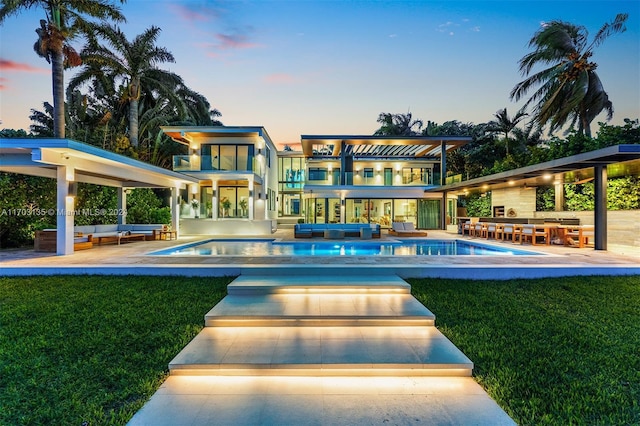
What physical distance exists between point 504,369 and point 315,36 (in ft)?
64.3

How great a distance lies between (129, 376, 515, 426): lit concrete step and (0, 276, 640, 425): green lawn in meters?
0.23

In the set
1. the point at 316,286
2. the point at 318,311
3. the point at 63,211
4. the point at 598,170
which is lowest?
the point at 318,311

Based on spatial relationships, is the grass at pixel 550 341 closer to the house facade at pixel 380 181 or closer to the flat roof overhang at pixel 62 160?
the flat roof overhang at pixel 62 160

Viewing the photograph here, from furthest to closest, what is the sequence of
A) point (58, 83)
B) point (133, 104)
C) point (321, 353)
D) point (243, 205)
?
1. point (133, 104)
2. point (243, 205)
3. point (58, 83)
4. point (321, 353)

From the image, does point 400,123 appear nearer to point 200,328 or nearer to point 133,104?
point 133,104

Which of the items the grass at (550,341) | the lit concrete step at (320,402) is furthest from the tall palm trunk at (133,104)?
the lit concrete step at (320,402)

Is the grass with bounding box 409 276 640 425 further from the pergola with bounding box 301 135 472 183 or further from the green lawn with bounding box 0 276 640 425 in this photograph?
the pergola with bounding box 301 135 472 183

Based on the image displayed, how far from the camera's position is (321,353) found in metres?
3.74

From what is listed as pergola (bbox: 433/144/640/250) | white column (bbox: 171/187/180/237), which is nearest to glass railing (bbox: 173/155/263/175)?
white column (bbox: 171/187/180/237)

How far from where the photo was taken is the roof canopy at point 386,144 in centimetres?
2128

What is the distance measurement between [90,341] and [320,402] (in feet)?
10.7

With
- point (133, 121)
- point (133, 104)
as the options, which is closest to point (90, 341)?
point (133, 121)

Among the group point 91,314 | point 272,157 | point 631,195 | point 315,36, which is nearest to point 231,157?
point 272,157

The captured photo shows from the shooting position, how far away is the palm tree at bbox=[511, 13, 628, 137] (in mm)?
18781
